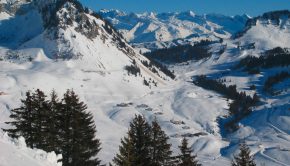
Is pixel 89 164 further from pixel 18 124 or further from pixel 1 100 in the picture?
pixel 1 100

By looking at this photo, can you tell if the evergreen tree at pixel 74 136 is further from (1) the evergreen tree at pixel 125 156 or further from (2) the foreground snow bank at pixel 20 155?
(2) the foreground snow bank at pixel 20 155

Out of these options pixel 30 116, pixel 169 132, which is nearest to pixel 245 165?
pixel 30 116

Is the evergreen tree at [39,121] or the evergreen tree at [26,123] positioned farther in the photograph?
the evergreen tree at [26,123]

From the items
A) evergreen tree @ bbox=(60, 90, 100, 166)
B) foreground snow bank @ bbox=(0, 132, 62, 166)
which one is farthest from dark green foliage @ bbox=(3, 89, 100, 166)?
foreground snow bank @ bbox=(0, 132, 62, 166)

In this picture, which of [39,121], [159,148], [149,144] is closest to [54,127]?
[39,121]

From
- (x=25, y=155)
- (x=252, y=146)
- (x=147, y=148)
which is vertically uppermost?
(x=252, y=146)

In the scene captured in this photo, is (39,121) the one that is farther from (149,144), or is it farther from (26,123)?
(149,144)

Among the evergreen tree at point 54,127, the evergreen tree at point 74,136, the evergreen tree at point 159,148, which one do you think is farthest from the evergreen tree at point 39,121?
the evergreen tree at point 159,148

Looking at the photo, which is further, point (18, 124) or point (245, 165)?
point (245, 165)
